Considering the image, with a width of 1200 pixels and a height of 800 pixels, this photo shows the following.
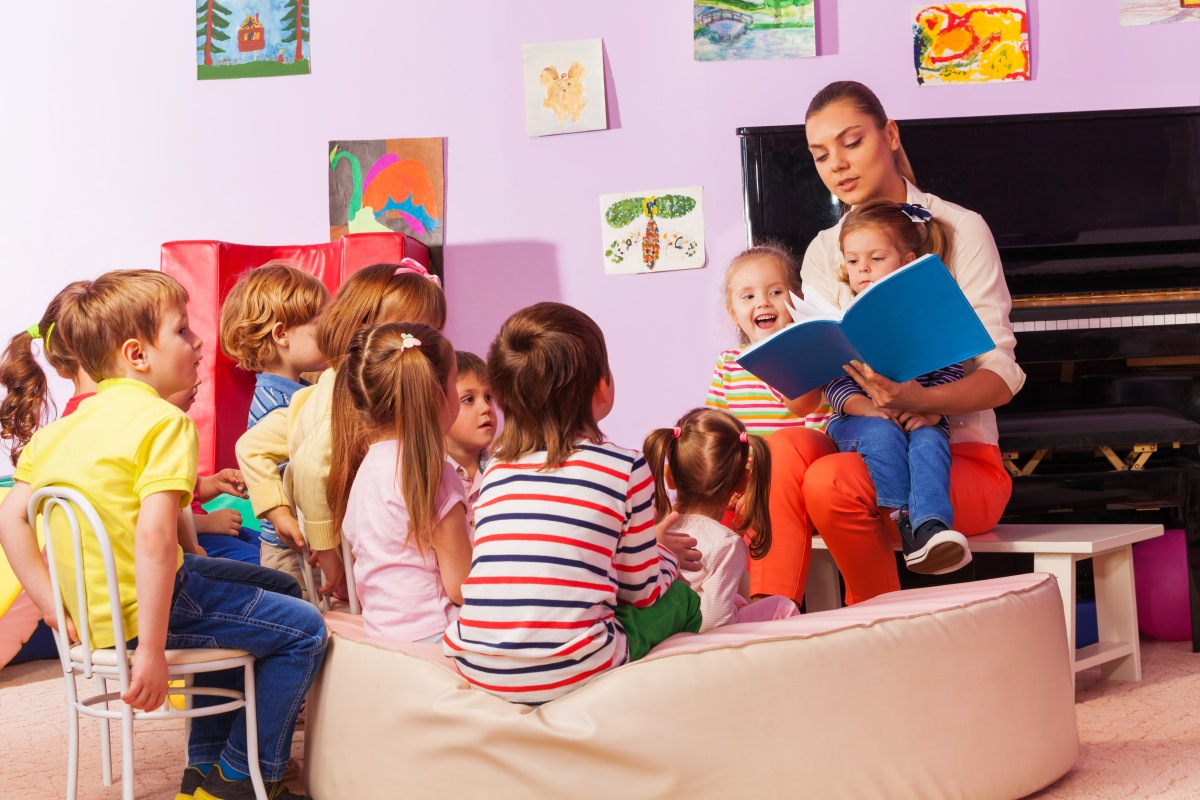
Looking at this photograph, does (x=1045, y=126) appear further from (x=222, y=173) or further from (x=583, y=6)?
(x=222, y=173)

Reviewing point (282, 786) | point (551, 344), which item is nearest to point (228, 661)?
point (282, 786)

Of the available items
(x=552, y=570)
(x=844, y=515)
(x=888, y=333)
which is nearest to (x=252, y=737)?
(x=552, y=570)

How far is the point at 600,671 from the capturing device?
1476mm

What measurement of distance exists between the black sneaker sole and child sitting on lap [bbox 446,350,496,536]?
0.85m

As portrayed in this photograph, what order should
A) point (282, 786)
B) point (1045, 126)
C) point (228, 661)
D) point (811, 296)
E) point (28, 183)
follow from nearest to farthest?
point (228, 661) < point (282, 786) < point (811, 296) < point (1045, 126) < point (28, 183)

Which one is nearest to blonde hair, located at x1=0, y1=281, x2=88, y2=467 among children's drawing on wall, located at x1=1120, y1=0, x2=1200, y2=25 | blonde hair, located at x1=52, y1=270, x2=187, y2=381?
blonde hair, located at x1=52, y1=270, x2=187, y2=381

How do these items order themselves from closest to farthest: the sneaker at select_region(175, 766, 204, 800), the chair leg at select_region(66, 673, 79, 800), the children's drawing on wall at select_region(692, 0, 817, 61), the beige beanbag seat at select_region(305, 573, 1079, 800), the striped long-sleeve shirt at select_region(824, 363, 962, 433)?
the beige beanbag seat at select_region(305, 573, 1079, 800), the chair leg at select_region(66, 673, 79, 800), the sneaker at select_region(175, 766, 204, 800), the striped long-sleeve shirt at select_region(824, 363, 962, 433), the children's drawing on wall at select_region(692, 0, 817, 61)

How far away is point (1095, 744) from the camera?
74.1 inches

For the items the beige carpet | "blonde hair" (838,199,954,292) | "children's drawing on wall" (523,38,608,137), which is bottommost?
the beige carpet

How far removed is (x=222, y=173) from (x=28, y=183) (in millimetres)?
605

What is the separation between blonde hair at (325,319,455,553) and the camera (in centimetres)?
165

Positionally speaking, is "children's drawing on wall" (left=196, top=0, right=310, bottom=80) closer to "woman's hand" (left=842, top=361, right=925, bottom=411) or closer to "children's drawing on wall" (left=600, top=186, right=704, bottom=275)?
"children's drawing on wall" (left=600, top=186, right=704, bottom=275)

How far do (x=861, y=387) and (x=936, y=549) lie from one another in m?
0.40

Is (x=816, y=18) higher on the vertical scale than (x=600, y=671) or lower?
higher
